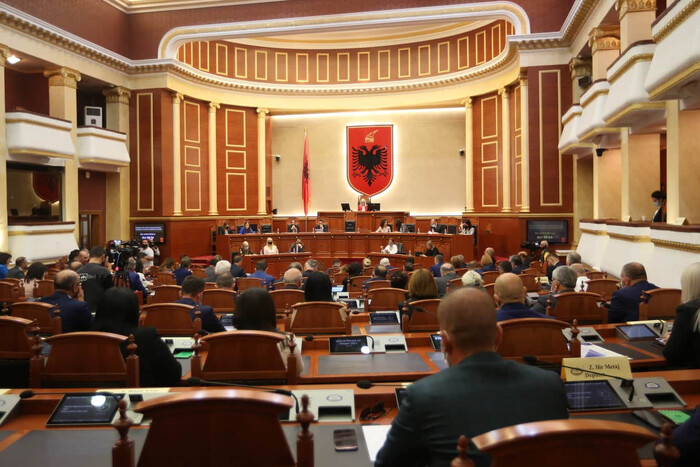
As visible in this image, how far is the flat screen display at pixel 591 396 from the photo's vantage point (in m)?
2.24

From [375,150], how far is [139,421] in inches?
657

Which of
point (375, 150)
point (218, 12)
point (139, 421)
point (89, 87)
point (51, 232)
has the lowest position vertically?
point (139, 421)

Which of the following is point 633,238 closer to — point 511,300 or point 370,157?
point 511,300

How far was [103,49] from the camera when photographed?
13.2 meters

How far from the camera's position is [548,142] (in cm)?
1282

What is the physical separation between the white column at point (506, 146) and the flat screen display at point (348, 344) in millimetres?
12015

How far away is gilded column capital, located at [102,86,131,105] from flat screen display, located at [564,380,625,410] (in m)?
14.5

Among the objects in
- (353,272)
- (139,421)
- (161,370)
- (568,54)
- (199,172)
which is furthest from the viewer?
(199,172)

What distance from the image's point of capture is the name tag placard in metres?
2.35

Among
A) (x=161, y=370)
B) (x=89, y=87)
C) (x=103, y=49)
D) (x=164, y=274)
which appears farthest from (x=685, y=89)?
(x=89, y=87)

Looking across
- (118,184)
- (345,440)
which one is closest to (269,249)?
(118,184)

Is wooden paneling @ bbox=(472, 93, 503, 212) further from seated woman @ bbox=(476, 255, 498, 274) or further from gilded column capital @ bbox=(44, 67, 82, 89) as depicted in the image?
gilded column capital @ bbox=(44, 67, 82, 89)

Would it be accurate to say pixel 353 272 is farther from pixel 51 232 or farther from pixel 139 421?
pixel 51 232

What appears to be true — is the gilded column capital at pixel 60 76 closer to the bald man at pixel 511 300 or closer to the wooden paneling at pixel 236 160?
the wooden paneling at pixel 236 160
